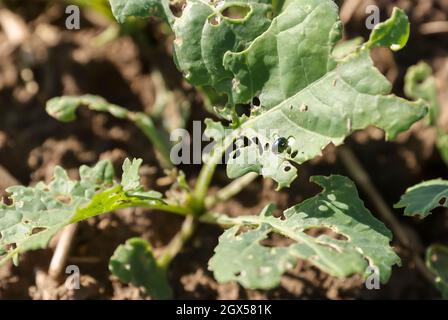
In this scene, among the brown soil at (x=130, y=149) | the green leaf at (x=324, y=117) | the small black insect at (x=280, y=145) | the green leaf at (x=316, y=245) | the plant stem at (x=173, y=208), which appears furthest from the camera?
the brown soil at (x=130, y=149)

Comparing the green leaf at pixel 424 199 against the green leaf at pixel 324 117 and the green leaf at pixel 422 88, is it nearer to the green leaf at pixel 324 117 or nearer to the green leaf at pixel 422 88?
the green leaf at pixel 324 117

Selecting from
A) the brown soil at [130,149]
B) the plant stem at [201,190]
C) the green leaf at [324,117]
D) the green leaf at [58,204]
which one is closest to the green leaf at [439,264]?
the brown soil at [130,149]

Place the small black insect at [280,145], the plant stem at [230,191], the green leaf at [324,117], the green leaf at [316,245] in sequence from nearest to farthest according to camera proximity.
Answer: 1. the green leaf at [316,245]
2. the green leaf at [324,117]
3. the small black insect at [280,145]
4. the plant stem at [230,191]

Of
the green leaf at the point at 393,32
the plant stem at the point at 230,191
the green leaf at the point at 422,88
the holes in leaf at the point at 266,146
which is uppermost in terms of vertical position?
the green leaf at the point at 393,32

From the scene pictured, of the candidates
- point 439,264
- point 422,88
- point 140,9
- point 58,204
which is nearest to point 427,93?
point 422,88

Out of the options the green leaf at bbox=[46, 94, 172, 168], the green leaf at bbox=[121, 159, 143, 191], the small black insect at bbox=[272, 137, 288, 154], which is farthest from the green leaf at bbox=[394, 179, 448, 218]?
the green leaf at bbox=[46, 94, 172, 168]

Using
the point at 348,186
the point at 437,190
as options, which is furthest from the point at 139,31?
the point at 437,190
